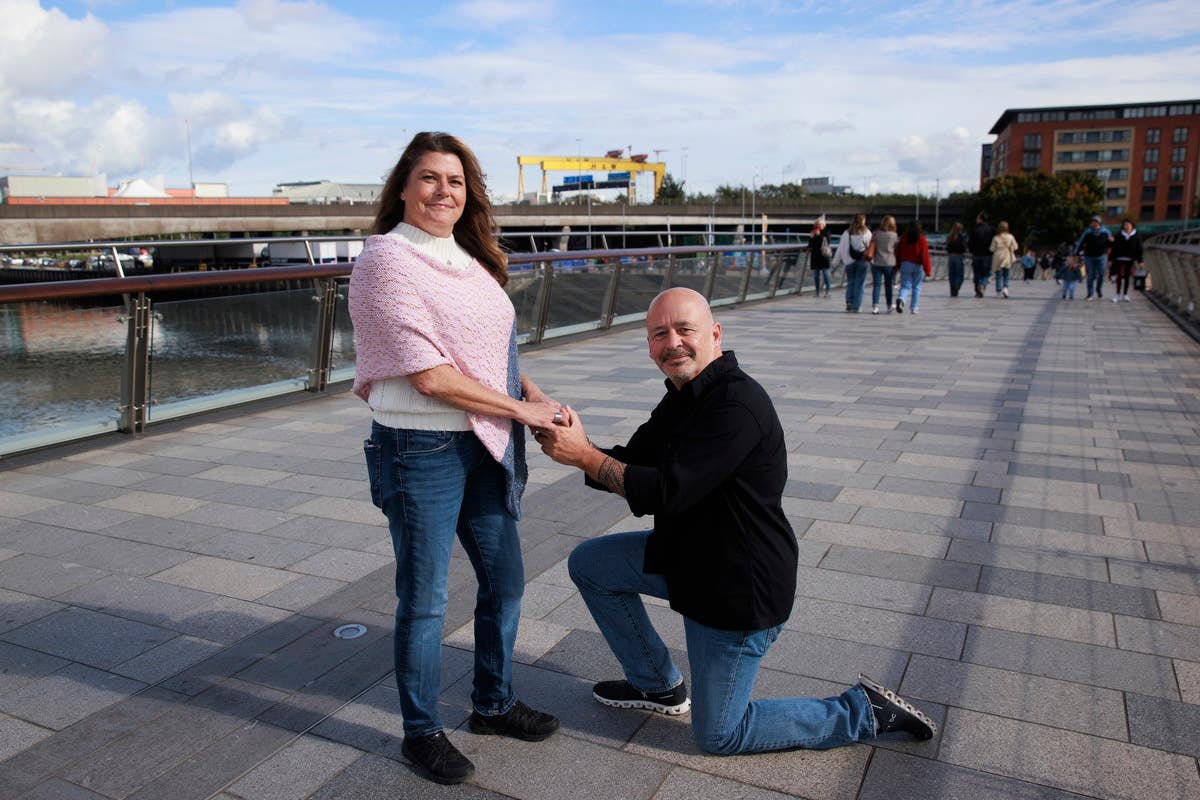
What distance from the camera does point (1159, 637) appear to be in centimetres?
322

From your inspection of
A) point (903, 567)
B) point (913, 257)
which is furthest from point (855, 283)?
point (903, 567)

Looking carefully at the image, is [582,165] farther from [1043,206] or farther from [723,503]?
[723,503]

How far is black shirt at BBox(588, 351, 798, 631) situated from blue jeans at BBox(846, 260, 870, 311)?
14327 mm

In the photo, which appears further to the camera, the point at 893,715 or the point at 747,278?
the point at 747,278

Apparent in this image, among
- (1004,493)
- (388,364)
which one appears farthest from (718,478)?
(1004,493)

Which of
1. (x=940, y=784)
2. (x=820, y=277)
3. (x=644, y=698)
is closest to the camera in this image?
(x=940, y=784)

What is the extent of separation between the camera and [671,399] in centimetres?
253

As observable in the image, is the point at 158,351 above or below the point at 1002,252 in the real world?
below

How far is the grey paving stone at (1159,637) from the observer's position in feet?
10.2

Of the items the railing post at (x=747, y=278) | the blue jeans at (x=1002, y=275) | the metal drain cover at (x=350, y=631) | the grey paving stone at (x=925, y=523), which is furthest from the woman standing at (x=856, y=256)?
the metal drain cover at (x=350, y=631)

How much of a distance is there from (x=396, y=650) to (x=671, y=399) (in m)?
0.98

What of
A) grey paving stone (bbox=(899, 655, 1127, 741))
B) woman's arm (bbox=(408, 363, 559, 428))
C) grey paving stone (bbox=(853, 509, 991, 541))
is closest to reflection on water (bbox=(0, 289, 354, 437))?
grey paving stone (bbox=(853, 509, 991, 541))

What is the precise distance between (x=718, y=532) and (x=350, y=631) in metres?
1.61

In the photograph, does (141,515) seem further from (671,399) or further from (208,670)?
(671,399)
